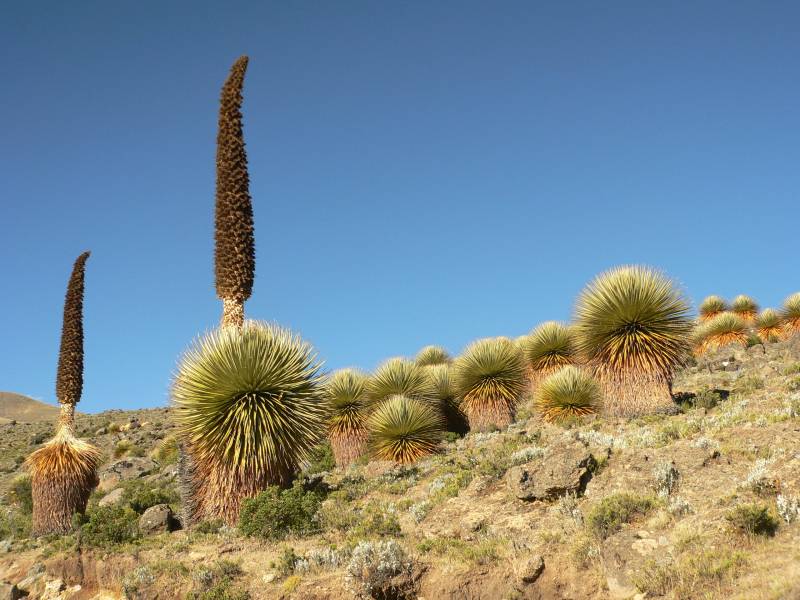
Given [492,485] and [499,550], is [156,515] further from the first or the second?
[499,550]

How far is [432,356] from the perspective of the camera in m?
30.4

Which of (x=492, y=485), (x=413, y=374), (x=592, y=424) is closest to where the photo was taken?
(x=492, y=485)

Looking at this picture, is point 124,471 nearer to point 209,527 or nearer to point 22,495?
point 22,495

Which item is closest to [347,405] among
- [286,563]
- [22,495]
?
[286,563]

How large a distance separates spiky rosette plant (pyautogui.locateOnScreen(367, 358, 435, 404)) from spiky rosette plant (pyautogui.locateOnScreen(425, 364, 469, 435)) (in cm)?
47

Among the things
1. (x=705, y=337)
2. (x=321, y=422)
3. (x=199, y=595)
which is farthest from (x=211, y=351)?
(x=705, y=337)

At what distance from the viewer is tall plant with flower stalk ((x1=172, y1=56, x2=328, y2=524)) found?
12172 millimetres

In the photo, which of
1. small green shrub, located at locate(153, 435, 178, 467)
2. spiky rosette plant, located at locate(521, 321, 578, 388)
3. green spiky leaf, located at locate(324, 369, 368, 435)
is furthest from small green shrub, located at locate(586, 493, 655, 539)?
small green shrub, located at locate(153, 435, 178, 467)

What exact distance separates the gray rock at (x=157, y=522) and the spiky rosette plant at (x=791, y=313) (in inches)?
1056

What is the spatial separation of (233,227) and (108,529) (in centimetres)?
683

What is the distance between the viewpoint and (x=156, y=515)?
14320 mm

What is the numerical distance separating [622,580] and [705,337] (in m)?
25.0

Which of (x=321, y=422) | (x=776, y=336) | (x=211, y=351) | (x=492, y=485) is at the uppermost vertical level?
(x=776, y=336)

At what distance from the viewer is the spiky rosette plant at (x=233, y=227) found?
12531mm
